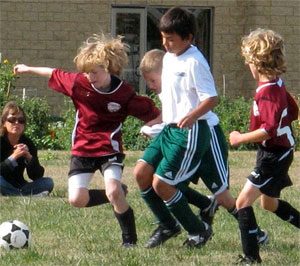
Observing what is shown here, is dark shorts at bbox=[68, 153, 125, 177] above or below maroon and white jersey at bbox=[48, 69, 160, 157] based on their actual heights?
below

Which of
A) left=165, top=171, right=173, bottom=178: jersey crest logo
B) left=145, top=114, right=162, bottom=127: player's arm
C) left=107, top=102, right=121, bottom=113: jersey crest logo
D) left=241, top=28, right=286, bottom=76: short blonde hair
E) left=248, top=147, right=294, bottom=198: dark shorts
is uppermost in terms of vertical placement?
left=241, top=28, right=286, bottom=76: short blonde hair

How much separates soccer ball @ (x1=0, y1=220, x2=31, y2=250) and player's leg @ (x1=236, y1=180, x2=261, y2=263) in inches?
61.6

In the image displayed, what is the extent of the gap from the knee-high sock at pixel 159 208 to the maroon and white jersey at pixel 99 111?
14.9 inches

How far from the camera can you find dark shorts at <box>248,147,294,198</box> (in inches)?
258

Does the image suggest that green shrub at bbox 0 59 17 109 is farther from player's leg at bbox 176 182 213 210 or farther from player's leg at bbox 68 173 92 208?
player's leg at bbox 68 173 92 208

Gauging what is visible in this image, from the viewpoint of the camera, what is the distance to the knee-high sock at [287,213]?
725 cm

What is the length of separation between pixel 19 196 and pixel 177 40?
3.54 metres

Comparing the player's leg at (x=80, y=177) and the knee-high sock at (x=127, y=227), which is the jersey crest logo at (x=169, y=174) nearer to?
the knee-high sock at (x=127, y=227)

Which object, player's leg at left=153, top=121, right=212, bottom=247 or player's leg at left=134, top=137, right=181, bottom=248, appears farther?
player's leg at left=134, top=137, right=181, bottom=248

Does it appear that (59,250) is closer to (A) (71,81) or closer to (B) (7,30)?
(A) (71,81)

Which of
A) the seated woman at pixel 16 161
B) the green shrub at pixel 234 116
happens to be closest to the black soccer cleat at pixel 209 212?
the seated woman at pixel 16 161

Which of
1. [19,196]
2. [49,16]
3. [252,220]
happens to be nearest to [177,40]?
[252,220]

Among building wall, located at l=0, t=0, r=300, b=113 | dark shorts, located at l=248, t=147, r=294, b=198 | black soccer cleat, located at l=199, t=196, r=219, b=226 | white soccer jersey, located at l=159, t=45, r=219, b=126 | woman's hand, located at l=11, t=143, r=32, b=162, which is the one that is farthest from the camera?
building wall, located at l=0, t=0, r=300, b=113

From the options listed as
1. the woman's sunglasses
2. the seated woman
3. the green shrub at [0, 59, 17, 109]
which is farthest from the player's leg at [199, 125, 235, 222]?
the green shrub at [0, 59, 17, 109]
